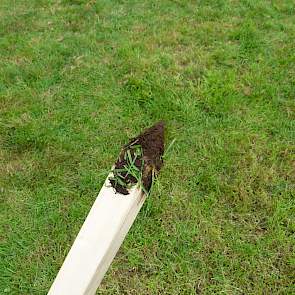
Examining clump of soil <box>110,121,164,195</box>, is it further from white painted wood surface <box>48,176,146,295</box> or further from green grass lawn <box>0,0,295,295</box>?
green grass lawn <box>0,0,295,295</box>

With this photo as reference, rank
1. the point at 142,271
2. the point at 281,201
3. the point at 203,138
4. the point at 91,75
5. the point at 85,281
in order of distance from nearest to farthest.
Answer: the point at 85,281 → the point at 142,271 → the point at 281,201 → the point at 203,138 → the point at 91,75

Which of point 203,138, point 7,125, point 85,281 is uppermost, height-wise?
point 85,281

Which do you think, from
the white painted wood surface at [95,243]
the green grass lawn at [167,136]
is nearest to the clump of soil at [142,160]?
the white painted wood surface at [95,243]

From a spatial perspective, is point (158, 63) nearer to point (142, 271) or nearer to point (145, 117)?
point (145, 117)

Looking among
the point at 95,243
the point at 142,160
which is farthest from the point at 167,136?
the point at 95,243

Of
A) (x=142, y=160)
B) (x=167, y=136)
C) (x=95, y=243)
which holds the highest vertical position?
(x=142, y=160)

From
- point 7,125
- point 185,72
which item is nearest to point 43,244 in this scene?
Result: point 7,125

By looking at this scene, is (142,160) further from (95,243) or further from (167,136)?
(167,136)
